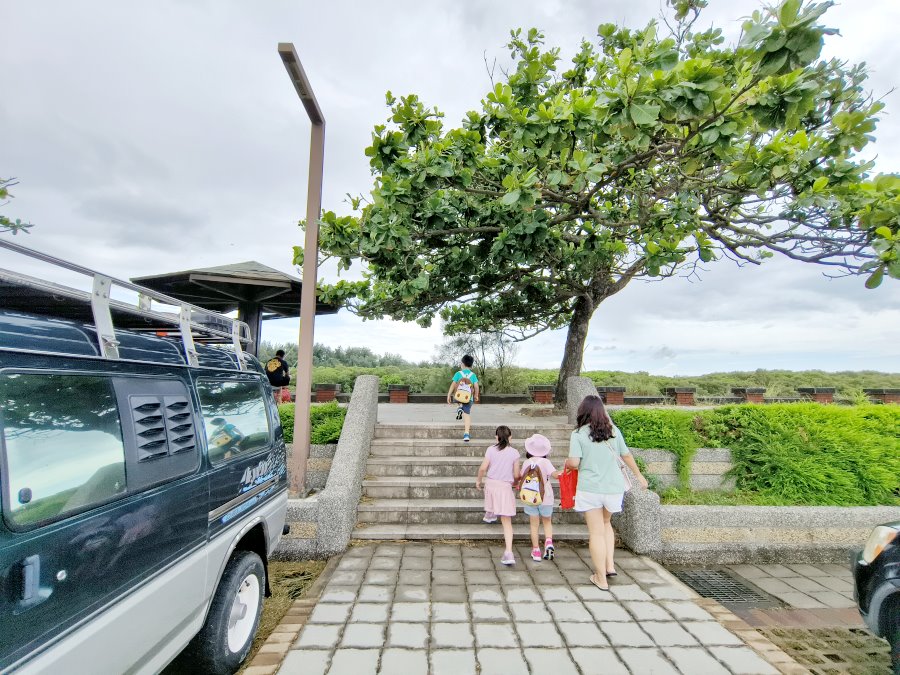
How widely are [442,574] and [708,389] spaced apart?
17832 millimetres

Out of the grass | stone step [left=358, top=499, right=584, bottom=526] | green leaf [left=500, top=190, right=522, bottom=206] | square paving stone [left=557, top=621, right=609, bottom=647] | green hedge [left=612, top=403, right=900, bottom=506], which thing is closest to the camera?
square paving stone [left=557, top=621, right=609, bottom=647]

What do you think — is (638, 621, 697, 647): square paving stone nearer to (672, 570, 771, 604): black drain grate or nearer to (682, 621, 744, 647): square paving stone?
(682, 621, 744, 647): square paving stone

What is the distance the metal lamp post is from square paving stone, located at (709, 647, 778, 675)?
5.14m

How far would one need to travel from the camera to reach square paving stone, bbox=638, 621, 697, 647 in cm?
361

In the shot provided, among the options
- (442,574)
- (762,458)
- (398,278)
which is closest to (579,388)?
(762,458)

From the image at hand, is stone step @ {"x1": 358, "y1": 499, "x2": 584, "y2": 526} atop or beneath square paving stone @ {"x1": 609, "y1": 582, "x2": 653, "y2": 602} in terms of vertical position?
atop

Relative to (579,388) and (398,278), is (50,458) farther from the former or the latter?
(579,388)

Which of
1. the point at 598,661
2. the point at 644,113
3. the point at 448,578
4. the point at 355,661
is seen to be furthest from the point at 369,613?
the point at 644,113

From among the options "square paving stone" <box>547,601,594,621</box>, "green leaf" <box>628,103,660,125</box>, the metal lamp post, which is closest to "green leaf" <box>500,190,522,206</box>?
"green leaf" <box>628,103,660,125</box>

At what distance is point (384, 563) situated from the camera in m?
4.96

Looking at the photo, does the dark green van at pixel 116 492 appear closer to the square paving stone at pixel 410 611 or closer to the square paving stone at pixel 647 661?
the square paving stone at pixel 410 611

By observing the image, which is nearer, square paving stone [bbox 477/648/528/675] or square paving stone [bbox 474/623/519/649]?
square paving stone [bbox 477/648/528/675]

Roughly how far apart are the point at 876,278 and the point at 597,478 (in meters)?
3.73

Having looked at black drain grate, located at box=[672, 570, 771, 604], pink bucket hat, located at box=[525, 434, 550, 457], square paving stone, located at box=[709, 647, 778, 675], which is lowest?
black drain grate, located at box=[672, 570, 771, 604]
